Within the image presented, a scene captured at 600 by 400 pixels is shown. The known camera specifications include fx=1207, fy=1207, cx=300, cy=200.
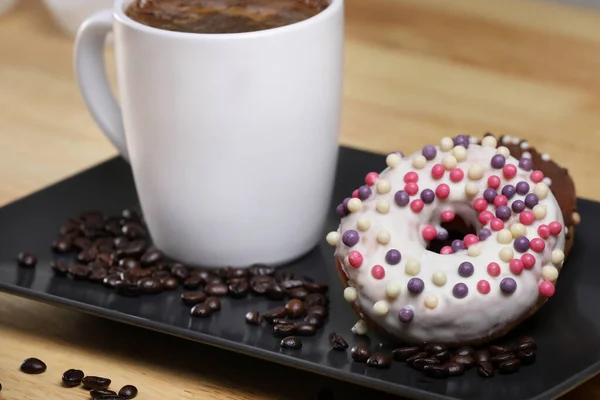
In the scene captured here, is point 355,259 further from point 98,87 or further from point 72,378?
point 98,87

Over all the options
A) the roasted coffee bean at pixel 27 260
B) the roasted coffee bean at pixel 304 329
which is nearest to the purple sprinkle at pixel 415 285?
the roasted coffee bean at pixel 304 329

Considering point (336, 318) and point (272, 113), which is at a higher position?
point (272, 113)

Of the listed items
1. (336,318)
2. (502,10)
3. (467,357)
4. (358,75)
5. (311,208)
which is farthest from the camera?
(502,10)

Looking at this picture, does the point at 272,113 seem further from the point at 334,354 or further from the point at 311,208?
the point at 334,354

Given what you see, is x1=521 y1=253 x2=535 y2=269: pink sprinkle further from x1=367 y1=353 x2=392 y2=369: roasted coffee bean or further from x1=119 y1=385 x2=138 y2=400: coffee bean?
x1=119 y1=385 x2=138 y2=400: coffee bean

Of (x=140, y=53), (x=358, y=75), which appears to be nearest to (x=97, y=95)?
(x=140, y=53)

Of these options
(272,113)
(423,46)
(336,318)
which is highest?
(272,113)

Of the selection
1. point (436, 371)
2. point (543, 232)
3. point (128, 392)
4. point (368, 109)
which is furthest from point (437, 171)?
point (368, 109)

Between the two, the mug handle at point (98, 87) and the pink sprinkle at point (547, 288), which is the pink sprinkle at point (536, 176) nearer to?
the pink sprinkle at point (547, 288)
